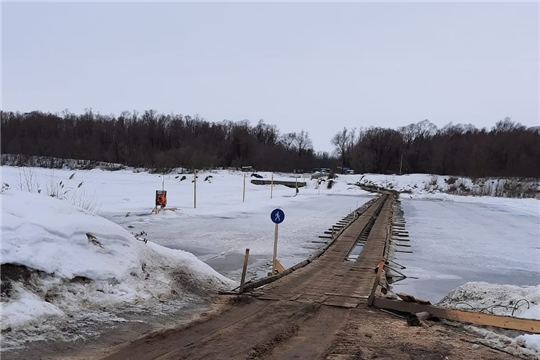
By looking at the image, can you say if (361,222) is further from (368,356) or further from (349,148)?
(349,148)

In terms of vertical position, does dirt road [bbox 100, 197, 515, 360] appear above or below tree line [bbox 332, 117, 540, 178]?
below

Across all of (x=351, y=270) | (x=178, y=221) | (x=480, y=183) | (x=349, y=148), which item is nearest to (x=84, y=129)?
(x=349, y=148)

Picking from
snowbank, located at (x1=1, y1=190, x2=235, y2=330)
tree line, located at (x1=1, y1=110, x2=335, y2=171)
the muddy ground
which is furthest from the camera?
tree line, located at (x1=1, y1=110, x2=335, y2=171)

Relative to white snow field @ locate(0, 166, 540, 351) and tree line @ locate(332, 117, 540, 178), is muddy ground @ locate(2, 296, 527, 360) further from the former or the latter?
tree line @ locate(332, 117, 540, 178)

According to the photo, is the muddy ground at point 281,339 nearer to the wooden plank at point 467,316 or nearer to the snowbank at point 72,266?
the wooden plank at point 467,316

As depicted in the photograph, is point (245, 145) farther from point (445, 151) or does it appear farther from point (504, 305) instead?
point (504, 305)

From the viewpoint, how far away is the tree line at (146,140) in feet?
331

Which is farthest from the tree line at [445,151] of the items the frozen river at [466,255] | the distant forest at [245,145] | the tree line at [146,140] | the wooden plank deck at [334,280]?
the wooden plank deck at [334,280]

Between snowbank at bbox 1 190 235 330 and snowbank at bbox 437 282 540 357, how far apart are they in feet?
15.1

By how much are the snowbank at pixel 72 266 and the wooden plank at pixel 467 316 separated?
319 centimetres

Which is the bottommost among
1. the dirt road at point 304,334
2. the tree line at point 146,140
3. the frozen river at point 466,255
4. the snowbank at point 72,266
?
the frozen river at point 466,255

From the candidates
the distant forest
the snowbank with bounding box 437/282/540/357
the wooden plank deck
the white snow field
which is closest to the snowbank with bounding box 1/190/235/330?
the white snow field

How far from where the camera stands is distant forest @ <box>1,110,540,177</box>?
93500 mm

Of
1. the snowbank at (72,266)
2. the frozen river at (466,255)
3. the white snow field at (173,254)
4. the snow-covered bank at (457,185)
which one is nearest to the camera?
the snowbank at (72,266)
